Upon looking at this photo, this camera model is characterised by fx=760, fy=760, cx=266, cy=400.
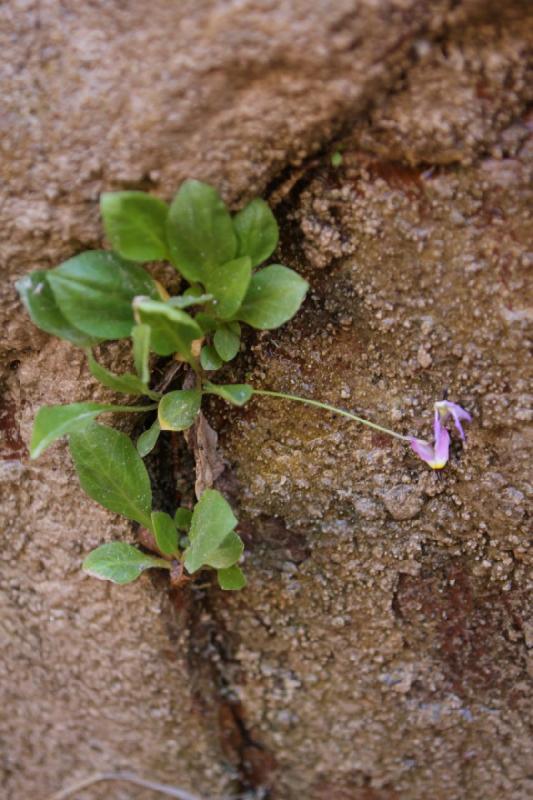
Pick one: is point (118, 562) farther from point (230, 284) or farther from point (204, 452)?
point (230, 284)

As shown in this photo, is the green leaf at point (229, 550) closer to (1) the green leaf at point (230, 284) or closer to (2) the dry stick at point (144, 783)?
(1) the green leaf at point (230, 284)

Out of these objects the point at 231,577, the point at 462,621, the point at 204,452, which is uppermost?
the point at 204,452

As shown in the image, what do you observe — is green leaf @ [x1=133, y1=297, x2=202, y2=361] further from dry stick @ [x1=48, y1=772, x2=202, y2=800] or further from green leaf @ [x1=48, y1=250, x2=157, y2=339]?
dry stick @ [x1=48, y1=772, x2=202, y2=800]

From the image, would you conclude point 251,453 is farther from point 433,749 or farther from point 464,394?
point 433,749

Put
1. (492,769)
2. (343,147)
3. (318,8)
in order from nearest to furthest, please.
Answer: (318,8) → (343,147) → (492,769)

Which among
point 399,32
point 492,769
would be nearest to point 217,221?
point 399,32

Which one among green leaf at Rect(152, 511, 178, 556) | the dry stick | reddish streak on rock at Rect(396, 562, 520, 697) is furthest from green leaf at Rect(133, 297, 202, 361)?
the dry stick

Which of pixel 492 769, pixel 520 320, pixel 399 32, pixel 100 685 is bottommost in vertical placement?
pixel 492 769

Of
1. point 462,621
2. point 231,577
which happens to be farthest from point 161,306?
point 462,621
